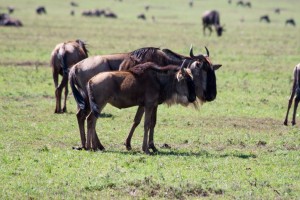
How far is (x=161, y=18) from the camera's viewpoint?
5694 centimetres

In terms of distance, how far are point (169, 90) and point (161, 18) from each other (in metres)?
45.5

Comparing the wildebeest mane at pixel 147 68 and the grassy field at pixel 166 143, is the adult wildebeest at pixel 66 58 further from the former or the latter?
the wildebeest mane at pixel 147 68

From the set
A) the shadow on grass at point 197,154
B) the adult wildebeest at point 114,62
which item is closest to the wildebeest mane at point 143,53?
the adult wildebeest at point 114,62

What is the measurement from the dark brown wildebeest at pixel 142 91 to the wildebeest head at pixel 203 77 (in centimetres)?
11

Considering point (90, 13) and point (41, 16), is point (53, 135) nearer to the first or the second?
point (41, 16)

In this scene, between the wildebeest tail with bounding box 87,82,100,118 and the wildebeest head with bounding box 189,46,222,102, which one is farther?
the wildebeest head with bounding box 189,46,222,102

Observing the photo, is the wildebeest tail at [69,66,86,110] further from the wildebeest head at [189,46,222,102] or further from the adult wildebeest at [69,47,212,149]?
the wildebeest head at [189,46,222,102]

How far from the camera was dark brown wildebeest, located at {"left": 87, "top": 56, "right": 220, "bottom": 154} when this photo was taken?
1155 centimetres

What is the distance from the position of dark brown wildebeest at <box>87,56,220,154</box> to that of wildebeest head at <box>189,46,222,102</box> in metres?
0.11

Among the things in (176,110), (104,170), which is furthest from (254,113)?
(104,170)

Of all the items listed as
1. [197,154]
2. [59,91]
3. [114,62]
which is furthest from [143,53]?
[59,91]

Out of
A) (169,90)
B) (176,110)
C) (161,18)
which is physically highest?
(169,90)

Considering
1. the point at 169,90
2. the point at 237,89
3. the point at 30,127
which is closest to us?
the point at 169,90

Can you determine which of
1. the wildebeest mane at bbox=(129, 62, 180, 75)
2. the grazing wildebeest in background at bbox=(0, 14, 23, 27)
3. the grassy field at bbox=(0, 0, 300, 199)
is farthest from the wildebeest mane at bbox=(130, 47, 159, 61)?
the grazing wildebeest in background at bbox=(0, 14, 23, 27)
